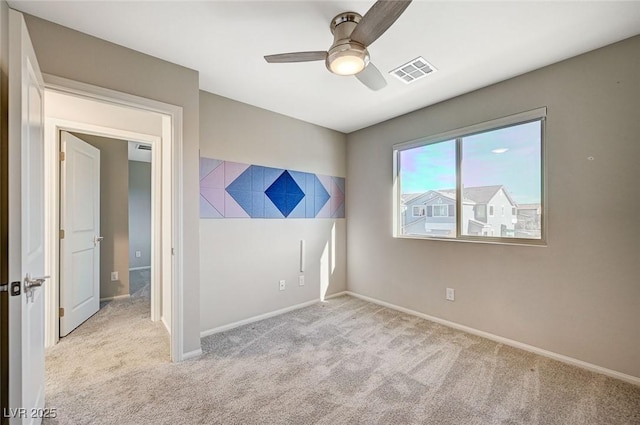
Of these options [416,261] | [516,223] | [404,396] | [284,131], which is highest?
[284,131]

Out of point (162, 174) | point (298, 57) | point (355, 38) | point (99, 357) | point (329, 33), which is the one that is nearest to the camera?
point (355, 38)

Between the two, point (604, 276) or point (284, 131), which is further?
point (284, 131)

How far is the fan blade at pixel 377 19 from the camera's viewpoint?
4.09 feet

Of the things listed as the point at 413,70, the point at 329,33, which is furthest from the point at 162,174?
the point at 413,70

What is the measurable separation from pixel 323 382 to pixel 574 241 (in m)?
2.29

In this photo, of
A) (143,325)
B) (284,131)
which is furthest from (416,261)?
(143,325)

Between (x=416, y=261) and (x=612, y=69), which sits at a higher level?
(x=612, y=69)

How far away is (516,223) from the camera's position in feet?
8.48

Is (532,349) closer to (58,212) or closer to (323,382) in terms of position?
(323,382)

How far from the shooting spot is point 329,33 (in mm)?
1957

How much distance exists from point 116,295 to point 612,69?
5982 mm

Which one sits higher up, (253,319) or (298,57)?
(298,57)

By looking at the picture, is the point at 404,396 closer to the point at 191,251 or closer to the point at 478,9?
the point at 191,251

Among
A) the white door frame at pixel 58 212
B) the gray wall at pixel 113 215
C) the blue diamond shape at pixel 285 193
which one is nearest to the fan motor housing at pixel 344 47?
the blue diamond shape at pixel 285 193
